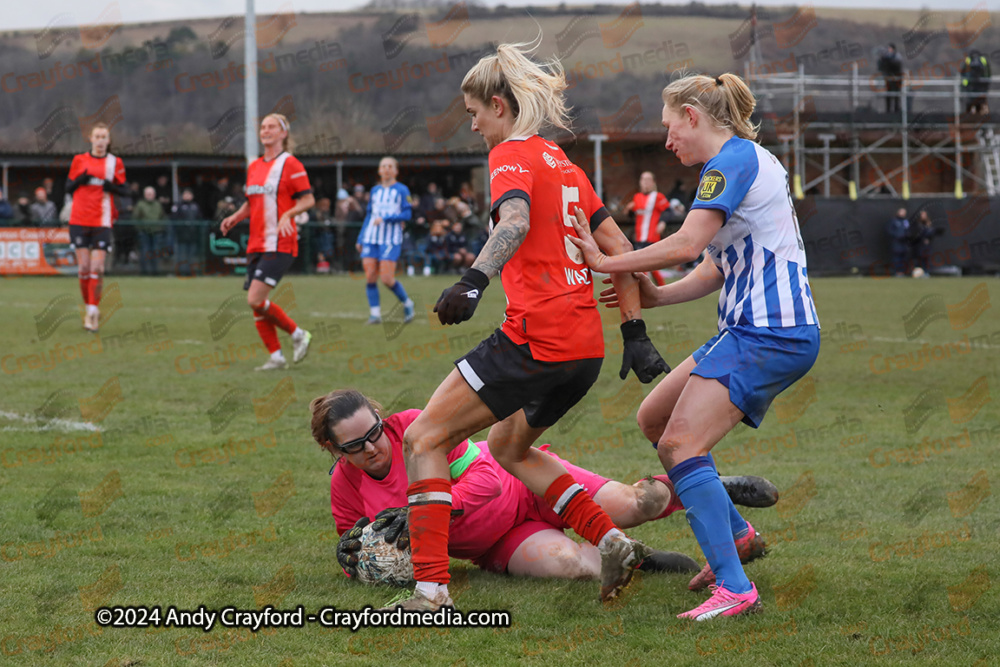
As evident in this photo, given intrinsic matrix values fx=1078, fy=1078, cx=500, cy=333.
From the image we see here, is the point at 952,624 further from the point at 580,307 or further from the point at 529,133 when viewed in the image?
the point at 529,133

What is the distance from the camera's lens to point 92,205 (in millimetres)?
13102

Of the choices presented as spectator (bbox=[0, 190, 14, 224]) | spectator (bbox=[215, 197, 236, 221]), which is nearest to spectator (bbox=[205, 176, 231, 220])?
spectator (bbox=[215, 197, 236, 221])

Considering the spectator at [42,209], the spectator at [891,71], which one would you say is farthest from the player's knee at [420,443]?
the spectator at [891,71]

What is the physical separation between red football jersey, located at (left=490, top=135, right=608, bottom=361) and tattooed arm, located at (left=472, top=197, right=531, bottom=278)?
0.06 m

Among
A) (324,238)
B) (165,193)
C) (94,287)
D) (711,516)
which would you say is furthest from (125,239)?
(711,516)

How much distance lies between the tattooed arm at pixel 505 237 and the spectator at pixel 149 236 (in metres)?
24.1

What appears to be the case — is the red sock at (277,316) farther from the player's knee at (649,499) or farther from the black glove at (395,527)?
the player's knee at (649,499)

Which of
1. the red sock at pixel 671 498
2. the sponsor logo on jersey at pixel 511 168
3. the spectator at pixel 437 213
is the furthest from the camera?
the spectator at pixel 437 213

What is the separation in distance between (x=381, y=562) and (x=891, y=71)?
31.1 m

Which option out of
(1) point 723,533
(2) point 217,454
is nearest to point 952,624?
(1) point 723,533

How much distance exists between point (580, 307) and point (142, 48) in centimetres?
5016

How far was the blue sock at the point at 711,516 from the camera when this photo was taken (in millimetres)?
3549

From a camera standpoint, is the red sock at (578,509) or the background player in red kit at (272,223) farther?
the background player in red kit at (272,223)

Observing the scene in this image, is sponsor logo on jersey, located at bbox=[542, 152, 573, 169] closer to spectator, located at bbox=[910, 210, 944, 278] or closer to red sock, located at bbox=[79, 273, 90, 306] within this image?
red sock, located at bbox=[79, 273, 90, 306]
